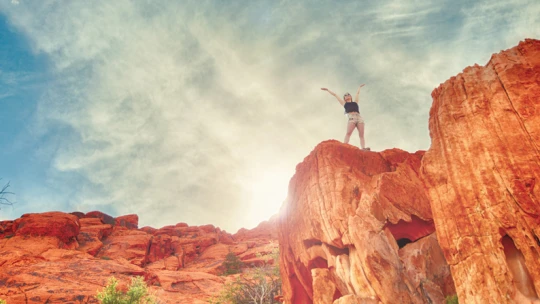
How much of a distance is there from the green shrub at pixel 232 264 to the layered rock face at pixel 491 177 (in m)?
55.3

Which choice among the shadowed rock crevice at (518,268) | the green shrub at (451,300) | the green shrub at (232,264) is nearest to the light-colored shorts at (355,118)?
the green shrub at (451,300)

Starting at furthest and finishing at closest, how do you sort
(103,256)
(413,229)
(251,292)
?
1. (103,256)
2. (251,292)
3. (413,229)

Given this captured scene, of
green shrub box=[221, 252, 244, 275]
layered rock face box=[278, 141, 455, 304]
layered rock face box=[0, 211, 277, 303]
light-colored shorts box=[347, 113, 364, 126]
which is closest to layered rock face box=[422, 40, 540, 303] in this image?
layered rock face box=[278, 141, 455, 304]

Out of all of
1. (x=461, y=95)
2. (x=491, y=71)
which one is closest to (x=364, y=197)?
(x=461, y=95)

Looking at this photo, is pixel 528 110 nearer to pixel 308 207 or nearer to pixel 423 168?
pixel 423 168

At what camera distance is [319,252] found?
18.2 m

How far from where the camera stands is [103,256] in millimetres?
55344

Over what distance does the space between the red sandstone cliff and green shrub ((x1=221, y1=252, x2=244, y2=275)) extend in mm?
43189

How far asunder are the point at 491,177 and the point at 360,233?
7.09 metres

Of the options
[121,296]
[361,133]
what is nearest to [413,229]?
[361,133]

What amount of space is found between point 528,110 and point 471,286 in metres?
6.15

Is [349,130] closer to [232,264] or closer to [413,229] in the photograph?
[413,229]

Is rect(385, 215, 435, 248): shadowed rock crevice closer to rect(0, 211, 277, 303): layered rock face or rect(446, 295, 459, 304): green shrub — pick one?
rect(446, 295, 459, 304): green shrub

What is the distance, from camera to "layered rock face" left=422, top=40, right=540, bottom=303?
873 centimetres
